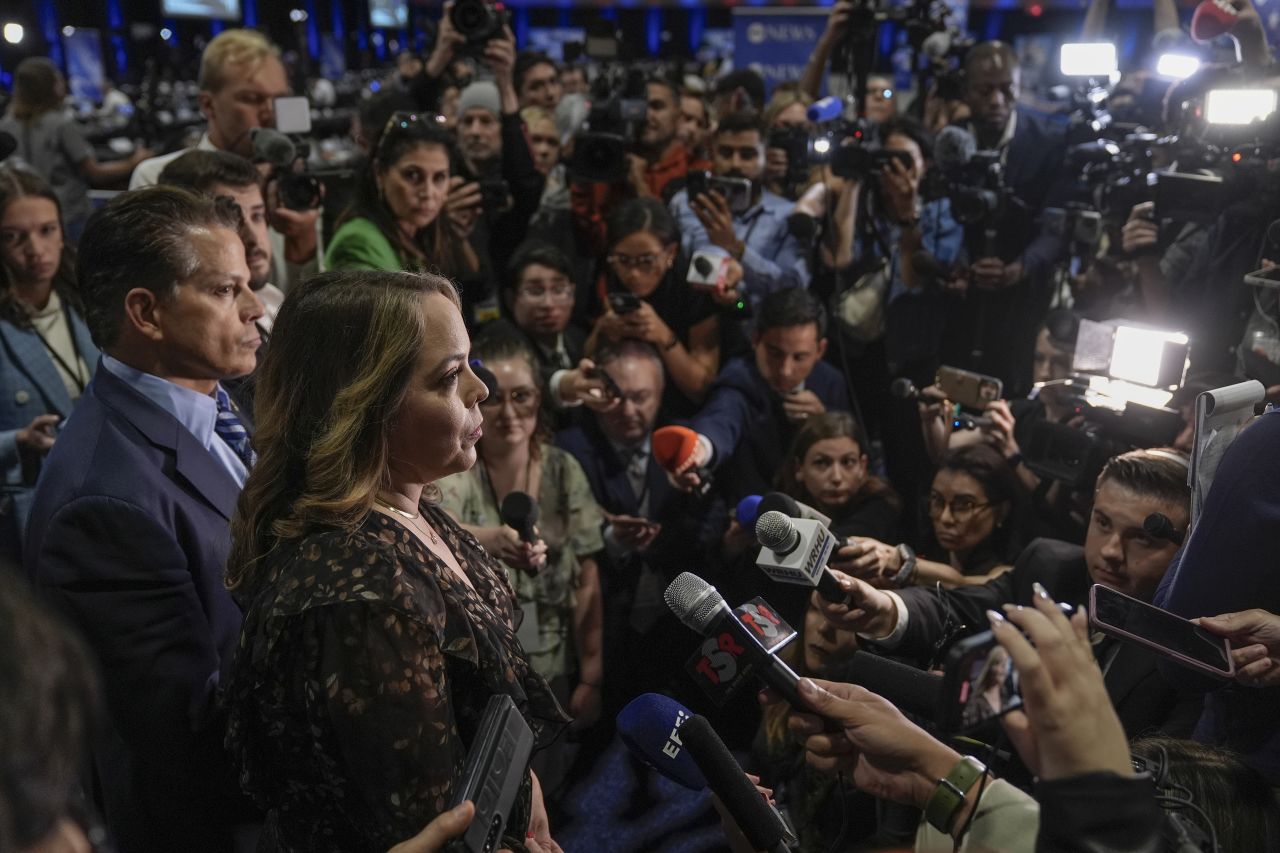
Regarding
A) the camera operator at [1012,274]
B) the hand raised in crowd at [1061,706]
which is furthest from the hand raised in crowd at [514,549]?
the camera operator at [1012,274]

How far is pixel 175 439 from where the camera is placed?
4.92 ft

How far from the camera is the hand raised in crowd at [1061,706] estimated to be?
84cm

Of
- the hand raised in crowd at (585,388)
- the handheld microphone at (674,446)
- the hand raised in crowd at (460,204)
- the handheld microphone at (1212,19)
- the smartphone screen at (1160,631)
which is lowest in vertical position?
the handheld microphone at (674,446)

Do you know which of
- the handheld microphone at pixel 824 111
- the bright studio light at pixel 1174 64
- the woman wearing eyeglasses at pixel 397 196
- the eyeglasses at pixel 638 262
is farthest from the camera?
the bright studio light at pixel 1174 64

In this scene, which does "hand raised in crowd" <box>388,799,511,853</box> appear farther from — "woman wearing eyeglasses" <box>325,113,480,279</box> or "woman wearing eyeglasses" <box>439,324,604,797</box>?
"woman wearing eyeglasses" <box>325,113,480,279</box>

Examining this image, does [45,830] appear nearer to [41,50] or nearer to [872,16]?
[872,16]

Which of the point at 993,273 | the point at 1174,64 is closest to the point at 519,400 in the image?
the point at 993,273

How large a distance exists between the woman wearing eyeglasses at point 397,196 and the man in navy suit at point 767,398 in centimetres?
96

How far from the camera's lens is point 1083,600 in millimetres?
2012

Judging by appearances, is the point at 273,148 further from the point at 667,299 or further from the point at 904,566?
the point at 904,566

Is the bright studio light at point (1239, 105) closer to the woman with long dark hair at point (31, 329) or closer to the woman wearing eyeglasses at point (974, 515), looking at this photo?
the woman wearing eyeglasses at point (974, 515)

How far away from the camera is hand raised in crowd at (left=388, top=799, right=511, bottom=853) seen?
0.93 metres

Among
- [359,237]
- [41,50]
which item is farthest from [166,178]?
[41,50]

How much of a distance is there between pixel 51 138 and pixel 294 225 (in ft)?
10.1
